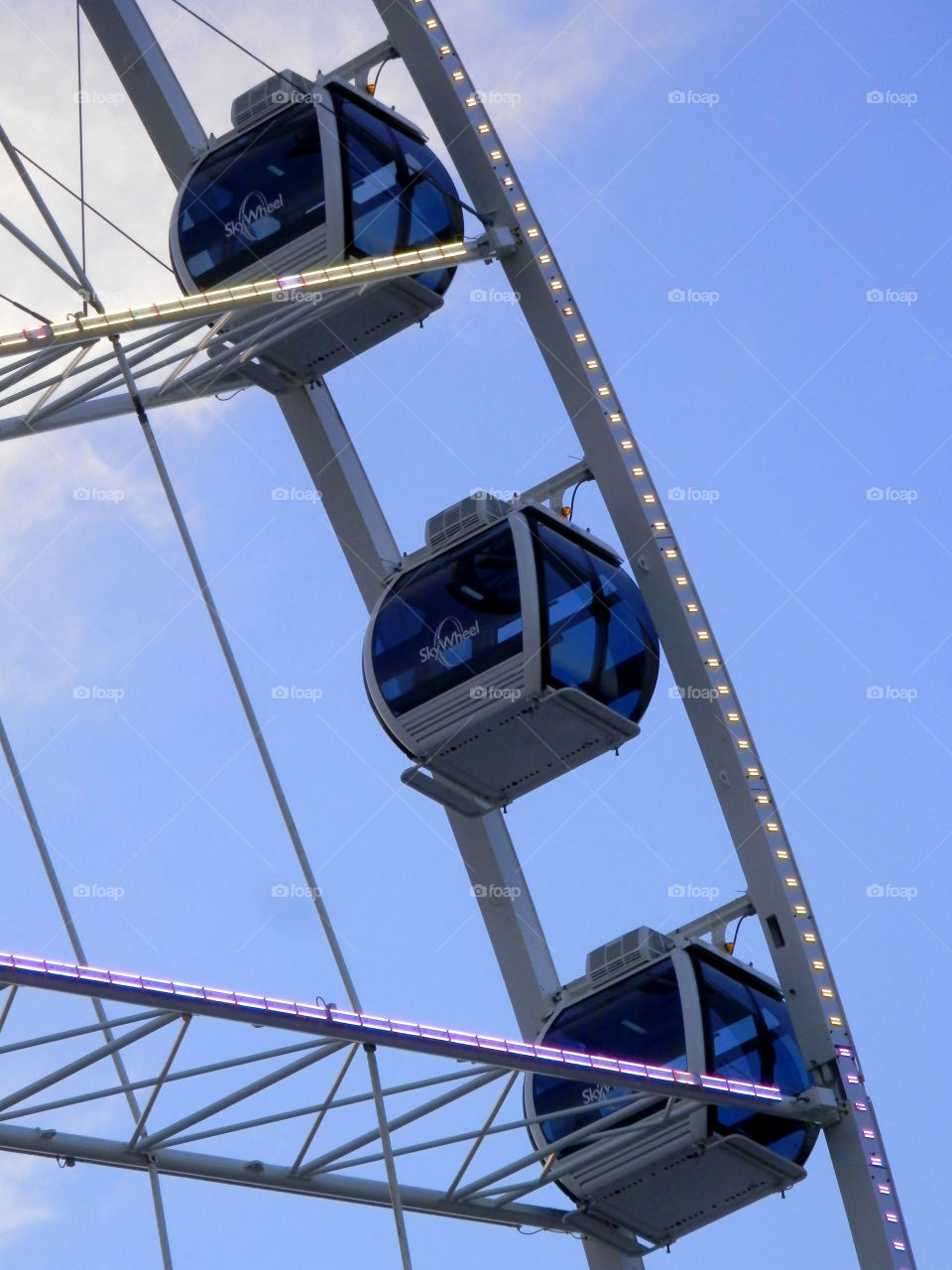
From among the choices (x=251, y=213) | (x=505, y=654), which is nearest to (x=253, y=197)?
(x=251, y=213)

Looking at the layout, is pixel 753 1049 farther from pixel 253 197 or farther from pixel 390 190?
pixel 253 197

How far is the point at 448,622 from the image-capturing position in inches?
922

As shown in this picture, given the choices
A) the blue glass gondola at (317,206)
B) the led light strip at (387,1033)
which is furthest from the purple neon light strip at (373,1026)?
the blue glass gondola at (317,206)

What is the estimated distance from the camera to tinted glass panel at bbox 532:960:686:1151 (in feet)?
74.1

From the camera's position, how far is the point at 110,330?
21.1 meters

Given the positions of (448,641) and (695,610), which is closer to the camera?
(448,641)

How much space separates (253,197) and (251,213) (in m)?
0.13

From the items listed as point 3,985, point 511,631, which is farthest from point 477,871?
point 3,985

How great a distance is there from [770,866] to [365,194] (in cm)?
631

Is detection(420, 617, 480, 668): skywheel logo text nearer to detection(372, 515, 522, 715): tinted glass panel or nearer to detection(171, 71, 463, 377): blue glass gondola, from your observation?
detection(372, 515, 522, 715): tinted glass panel

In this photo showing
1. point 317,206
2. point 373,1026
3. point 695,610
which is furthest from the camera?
point 317,206

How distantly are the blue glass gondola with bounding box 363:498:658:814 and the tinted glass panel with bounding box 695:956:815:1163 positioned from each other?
2.15 m

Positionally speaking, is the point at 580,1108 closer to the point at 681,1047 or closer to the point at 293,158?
the point at 681,1047

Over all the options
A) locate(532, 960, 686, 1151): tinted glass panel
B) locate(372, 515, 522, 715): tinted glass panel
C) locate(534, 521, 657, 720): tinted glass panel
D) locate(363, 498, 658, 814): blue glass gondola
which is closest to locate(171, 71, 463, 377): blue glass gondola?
locate(363, 498, 658, 814): blue glass gondola
